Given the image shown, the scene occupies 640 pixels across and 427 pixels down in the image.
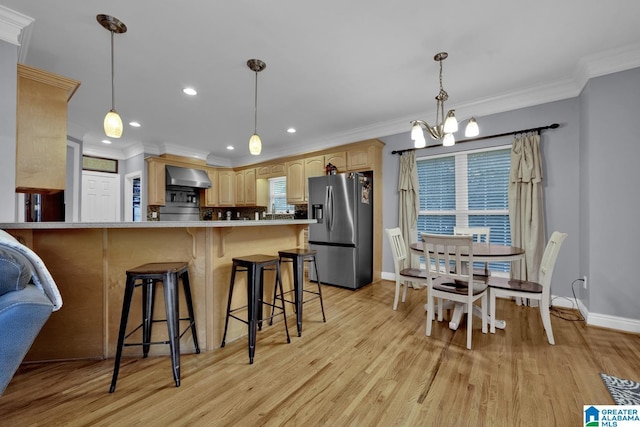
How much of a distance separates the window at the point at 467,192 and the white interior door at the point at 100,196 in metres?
5.95

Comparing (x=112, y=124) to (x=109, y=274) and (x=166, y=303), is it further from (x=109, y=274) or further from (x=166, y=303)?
(x=166, y=303)

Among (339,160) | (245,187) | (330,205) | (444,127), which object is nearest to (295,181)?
(339,160)

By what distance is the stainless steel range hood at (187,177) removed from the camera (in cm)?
520

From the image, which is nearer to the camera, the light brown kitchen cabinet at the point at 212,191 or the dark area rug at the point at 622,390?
the dark area rug at the point at 622,390

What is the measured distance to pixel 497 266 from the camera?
345 centimetres

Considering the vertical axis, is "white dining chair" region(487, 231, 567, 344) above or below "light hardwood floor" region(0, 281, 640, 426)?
above

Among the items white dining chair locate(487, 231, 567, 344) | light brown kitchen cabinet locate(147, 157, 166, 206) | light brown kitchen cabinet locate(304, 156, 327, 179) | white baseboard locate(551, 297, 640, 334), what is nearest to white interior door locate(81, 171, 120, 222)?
light brown kitchen cabinet locate(147, 157, 166, 206)

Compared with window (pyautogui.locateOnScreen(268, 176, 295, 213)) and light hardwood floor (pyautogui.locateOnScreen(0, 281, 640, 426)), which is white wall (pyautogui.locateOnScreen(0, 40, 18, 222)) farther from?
window (pyautogui.locateOnScreen(268, 176, 295, 213))

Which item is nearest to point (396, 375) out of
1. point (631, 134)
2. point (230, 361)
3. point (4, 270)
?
point (230, 361)

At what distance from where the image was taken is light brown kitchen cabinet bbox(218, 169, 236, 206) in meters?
6.38

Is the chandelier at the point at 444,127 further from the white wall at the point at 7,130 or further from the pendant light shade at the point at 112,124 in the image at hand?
the white wall at the point at 7,130

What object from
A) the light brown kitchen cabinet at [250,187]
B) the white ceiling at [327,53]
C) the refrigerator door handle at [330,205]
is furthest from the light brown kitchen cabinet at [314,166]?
the light brown kitchen cabinet at [250,187]

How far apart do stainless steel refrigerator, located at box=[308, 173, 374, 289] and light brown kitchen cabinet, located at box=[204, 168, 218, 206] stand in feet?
10.1

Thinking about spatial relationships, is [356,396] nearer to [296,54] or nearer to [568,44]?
[296,54]
